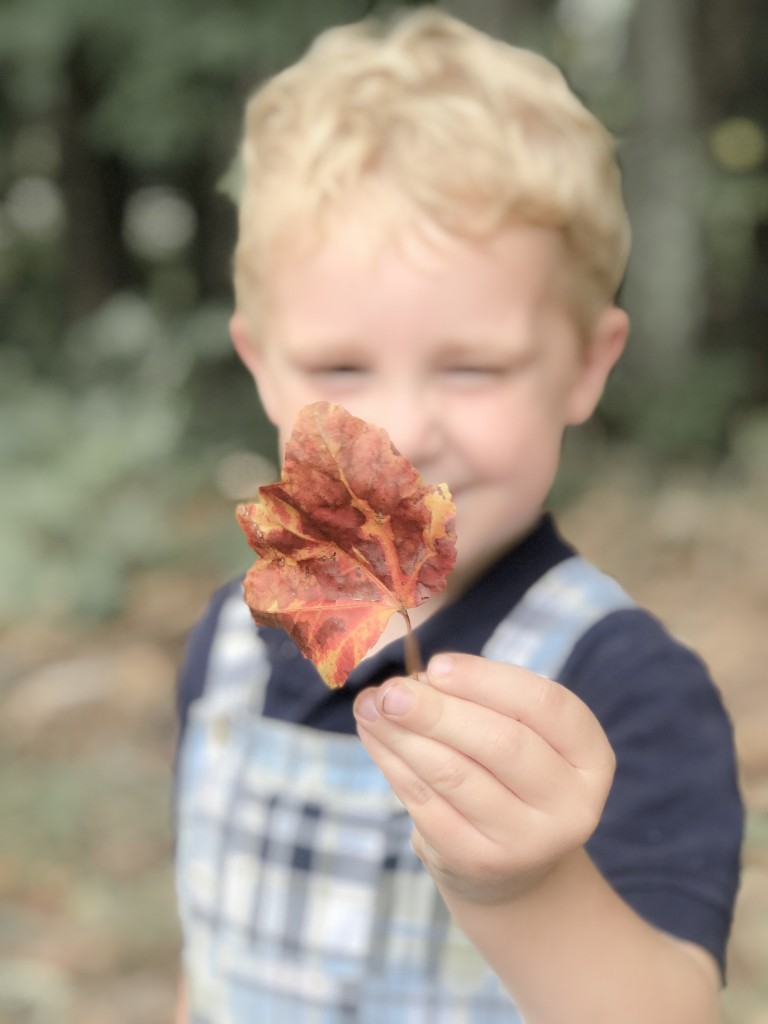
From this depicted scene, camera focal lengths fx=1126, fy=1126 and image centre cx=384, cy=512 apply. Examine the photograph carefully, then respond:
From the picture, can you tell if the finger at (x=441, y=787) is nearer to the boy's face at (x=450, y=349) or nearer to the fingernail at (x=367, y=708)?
the fingernail at (x=367, y=708)

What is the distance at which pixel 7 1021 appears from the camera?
6.73ft

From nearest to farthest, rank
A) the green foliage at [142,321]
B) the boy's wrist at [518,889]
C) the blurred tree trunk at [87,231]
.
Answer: the boy's wrist at [518,889]
the green foliage at [142,321]
the blurred tree trunk at [87,231]

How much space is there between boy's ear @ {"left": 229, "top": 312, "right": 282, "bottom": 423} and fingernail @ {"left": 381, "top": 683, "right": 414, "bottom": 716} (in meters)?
0.56

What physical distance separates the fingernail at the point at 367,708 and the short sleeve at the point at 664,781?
1.30ft

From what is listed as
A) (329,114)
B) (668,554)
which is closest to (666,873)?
(329,114)

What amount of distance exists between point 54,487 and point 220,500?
25.1 inches

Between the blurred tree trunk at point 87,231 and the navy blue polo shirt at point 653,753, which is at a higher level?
the navy blue polo shirt at point 653,753

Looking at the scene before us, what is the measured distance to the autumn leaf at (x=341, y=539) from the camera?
1.93 feet

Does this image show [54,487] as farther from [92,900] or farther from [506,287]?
[506,287]

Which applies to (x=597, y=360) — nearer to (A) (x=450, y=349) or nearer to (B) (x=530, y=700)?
(A) (x=450, y=349)

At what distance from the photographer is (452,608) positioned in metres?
1.07

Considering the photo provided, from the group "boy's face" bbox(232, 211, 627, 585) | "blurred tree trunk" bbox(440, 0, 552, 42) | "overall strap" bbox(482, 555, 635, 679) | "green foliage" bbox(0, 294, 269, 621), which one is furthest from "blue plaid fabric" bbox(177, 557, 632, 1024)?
"blurred tree trunk" bbox(440, 0, 552, 42)

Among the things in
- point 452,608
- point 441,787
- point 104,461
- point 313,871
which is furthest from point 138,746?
→ point 441,787

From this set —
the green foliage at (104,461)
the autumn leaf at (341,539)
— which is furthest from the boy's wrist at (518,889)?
the green foliage at (104,461)
